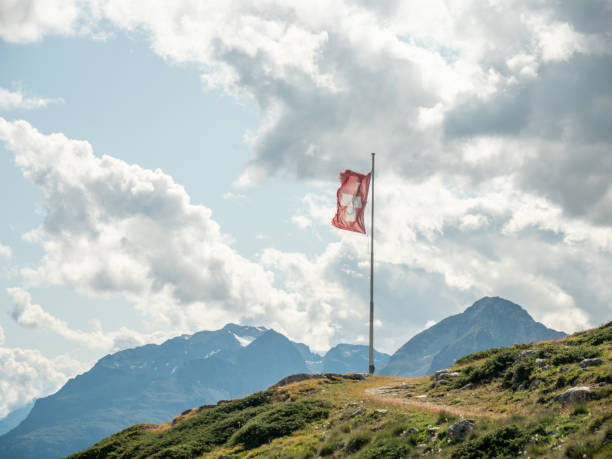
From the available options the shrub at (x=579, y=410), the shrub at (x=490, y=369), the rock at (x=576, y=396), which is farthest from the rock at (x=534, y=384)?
the shrub at (x=579, y=410)

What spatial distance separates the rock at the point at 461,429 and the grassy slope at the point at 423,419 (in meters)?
0.21

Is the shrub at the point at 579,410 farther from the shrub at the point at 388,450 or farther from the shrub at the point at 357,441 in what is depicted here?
the shrub at the point at 357,441

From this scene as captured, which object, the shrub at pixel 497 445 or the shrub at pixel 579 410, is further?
Answer: the shrub at pixel 579 410

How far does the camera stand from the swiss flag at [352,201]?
55750mm

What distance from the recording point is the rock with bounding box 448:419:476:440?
22222 mm

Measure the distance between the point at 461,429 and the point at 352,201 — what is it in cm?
3575

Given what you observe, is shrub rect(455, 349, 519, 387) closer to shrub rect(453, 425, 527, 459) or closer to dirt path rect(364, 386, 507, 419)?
dirt path rect(364, 386, 507, 419)

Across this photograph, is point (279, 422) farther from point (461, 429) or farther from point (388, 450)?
point (461, 429)

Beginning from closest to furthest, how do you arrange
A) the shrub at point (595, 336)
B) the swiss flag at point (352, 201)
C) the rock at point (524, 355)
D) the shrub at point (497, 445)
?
1. the shrub at point (497, 445)
2. the rock at point (524, 355)
3. the shrub at point (595, 336)
4. the swiss flag at point (352, 201)

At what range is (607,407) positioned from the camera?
21.1m

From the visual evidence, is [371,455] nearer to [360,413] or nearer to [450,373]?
[360,413]

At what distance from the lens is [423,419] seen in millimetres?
26797

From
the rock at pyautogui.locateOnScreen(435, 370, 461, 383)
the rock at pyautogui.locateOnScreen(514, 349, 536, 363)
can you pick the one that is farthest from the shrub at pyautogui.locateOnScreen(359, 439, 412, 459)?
the rock at pyautogui.locateOnScreen(435, 370, 461, 383)

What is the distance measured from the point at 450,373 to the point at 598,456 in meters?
26.6
